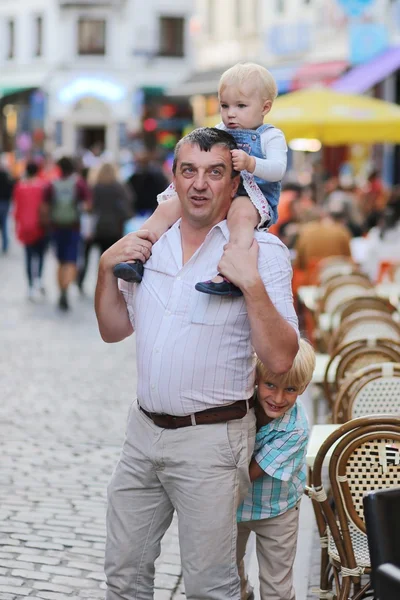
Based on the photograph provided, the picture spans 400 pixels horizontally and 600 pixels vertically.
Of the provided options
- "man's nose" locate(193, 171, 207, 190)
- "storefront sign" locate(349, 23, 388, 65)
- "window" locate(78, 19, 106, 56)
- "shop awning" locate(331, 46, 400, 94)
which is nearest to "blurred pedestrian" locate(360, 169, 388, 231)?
"shop awning" locate(331, 46, 400, 94)

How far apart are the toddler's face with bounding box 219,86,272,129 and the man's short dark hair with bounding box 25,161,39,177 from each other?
12.4 m

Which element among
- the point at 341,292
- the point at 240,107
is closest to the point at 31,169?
the point at 341,292

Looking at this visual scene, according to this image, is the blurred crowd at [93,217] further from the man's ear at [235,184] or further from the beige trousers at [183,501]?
the beige trousers at [183,501]

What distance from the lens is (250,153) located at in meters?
4.32

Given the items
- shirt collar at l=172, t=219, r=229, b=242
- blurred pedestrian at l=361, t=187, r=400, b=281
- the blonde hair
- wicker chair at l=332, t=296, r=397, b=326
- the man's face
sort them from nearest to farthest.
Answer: the man's face < shirt collar at l=172, t=219, r=229, b=242 < wicker chair at l=332, t=296, r=397, b=326 < blurred pedestrian at l=361, t=187, r=400, b=281 < the blonde hair

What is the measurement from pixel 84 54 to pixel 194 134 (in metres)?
48.3

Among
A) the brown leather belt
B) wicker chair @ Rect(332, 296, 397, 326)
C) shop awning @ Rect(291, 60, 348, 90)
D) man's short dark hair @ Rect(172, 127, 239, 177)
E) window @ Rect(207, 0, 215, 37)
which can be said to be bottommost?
the brown leather belt

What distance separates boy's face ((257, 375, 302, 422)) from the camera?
167 inches

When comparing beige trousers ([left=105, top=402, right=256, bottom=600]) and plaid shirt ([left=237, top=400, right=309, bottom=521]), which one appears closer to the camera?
beige trousers ([left=105, top=402, right=256, bottom=600])

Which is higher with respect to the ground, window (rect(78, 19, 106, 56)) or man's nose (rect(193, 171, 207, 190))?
window (rect(78, 19, 106, 56))

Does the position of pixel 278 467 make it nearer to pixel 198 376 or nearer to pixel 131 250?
pixel 198 376

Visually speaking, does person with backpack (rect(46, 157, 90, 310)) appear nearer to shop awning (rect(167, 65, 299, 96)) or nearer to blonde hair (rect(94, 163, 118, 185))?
blonde hair (rect(94, 163, 118, 185))

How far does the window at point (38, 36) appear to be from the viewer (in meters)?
52.2

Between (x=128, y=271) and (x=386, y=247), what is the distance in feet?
30.6
